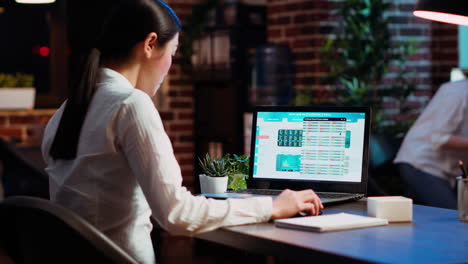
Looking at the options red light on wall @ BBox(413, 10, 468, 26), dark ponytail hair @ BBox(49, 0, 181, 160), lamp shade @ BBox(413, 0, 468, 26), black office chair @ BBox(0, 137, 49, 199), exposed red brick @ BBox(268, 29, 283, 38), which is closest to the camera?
dark ponytail hair @ BBox(49, 0, 181, 160)

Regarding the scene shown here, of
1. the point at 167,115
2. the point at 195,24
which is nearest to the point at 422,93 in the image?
the point at 195,24

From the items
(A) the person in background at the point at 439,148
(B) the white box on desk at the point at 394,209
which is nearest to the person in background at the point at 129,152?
(B) the white box on desk at the point at 394,209

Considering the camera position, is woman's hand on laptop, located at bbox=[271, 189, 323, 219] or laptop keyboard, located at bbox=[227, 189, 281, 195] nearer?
woman's hand on laptop, located at bbox=[271, 189, 323, 219]

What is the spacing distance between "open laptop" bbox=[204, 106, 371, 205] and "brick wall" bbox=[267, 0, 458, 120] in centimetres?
220

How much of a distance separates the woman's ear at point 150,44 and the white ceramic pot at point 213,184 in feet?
1.91

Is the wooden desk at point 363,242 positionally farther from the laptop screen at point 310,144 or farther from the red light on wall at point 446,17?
the red light on wall at point 446,17

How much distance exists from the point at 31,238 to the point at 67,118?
0.37 metres

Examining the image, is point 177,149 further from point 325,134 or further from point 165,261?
point 325,134

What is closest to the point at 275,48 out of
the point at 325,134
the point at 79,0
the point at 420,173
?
the point at 420,173

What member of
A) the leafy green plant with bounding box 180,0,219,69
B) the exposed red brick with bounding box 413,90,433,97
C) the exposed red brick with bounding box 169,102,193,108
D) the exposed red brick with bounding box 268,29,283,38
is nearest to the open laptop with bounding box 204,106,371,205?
the exposed red brick with bounding box 268,29,283,38

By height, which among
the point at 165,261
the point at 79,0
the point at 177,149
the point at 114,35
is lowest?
the point at 165,261

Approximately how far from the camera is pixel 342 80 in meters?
4.47

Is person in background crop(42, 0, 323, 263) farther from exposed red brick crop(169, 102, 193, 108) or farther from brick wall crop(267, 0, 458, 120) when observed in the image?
exposed red brick crop(169, 102, 193, 108)

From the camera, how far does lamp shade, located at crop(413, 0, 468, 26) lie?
256 centimetres
